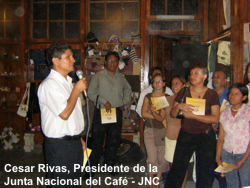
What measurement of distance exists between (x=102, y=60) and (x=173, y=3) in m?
1.93

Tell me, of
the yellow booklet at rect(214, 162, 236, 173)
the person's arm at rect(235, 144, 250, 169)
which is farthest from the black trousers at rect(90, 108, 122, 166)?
the person's arm at rect(235, 144, 250, 169)

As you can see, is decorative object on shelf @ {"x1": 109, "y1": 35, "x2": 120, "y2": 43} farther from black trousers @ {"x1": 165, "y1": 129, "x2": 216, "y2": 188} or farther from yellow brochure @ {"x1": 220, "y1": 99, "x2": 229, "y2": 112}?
black trousers @ {"x1": 165, "y1": 129, "x2": 216, "y2": 188}

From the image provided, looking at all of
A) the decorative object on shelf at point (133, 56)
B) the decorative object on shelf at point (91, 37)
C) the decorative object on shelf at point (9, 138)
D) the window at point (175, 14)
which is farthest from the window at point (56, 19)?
the decorative object on shelf at point (9, 138)

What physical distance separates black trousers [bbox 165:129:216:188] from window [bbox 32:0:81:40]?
3.73 metres

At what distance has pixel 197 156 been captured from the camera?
257cm

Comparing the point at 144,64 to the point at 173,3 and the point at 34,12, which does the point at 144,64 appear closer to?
the point at 173,3

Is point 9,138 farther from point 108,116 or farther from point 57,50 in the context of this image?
point 57,50

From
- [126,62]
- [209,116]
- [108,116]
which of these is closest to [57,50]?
[209,116]

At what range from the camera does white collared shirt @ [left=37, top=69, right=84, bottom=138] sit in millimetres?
1867

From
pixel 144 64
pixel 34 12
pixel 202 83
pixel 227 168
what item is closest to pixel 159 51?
pixel 144 64

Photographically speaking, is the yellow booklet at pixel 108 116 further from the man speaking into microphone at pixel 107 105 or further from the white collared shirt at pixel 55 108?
the white collared shirt at pixel 55 108

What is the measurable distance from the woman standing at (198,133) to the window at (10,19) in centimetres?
439

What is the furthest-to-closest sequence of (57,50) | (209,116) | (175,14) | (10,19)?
1. (10,19)
2. (175,14)
3. (209,116)
4. (57,50)

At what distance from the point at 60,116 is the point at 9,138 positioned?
4280mm
